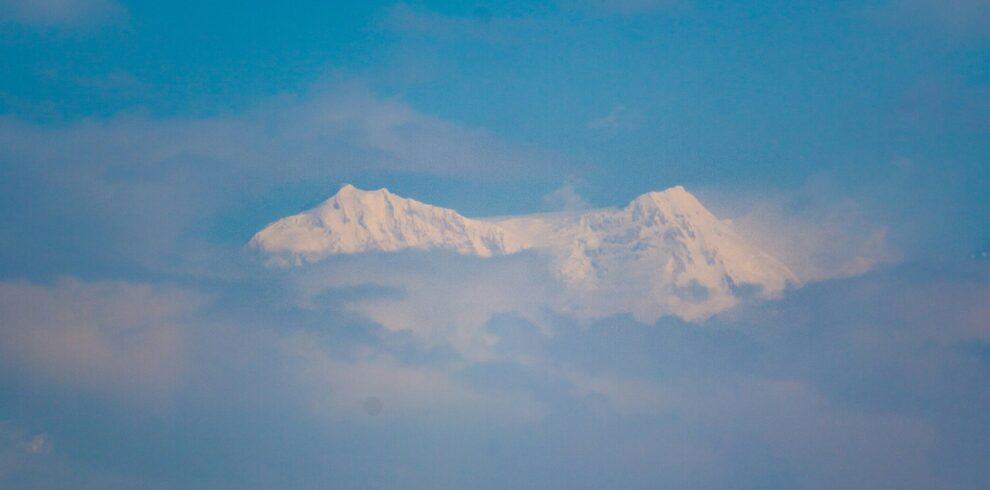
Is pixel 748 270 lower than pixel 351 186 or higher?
lower

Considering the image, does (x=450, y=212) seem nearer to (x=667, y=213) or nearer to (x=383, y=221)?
(x=383, y=221)

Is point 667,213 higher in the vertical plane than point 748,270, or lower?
higher

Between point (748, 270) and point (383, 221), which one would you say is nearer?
point (748, 270)

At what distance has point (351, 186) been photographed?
104 feet

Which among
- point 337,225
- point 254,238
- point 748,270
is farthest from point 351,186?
point 748,270

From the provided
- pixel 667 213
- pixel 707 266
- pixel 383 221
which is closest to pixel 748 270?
pixel 707 266

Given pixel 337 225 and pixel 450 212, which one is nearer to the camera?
pixel 450 212

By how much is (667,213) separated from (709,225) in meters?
1.71

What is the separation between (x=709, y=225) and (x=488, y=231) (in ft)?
26.0

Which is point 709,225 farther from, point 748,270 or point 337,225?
point 337,225

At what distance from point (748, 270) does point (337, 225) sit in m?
15.5

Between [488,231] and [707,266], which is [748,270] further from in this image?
[488,231]

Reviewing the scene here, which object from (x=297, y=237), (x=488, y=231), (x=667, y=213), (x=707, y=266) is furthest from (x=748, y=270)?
(x=297, y=237)

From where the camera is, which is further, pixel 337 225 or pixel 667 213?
pixel 337 225
